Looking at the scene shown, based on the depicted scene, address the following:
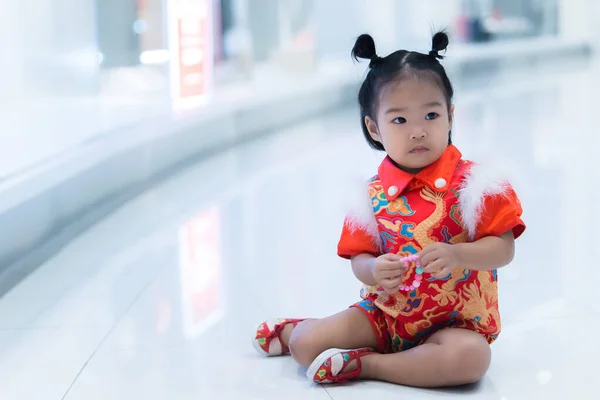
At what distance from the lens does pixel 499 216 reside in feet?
5.33

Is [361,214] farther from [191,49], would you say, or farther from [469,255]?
[191,49]

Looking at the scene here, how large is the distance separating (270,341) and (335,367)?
0.76 feet

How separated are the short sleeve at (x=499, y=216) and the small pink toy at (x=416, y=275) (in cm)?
12

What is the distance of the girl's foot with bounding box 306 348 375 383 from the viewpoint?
1.66m

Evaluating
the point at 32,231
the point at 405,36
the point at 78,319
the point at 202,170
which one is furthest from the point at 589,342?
the point at 405,36

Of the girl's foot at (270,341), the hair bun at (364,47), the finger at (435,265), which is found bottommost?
the girl's foot at (270,341)

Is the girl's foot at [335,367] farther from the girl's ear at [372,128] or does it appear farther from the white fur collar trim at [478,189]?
the girl's ear at [372,128]

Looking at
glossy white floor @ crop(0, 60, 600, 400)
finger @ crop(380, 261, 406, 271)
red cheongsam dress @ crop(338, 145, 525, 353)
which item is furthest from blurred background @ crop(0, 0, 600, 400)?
finger @ crop(380, 261, 406, 271)

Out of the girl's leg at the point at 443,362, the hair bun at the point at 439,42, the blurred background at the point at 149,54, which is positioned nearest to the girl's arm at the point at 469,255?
the girl's leg at the point at 443,362

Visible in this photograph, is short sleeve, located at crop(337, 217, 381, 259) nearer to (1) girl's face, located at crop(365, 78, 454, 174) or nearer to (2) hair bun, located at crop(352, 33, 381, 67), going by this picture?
(1) girl's face, located at crop(365, 78, 454, 174)

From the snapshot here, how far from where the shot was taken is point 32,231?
2777mm

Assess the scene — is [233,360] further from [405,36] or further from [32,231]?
[405,36]

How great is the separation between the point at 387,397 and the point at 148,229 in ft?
5.91

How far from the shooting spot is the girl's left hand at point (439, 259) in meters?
1.55
